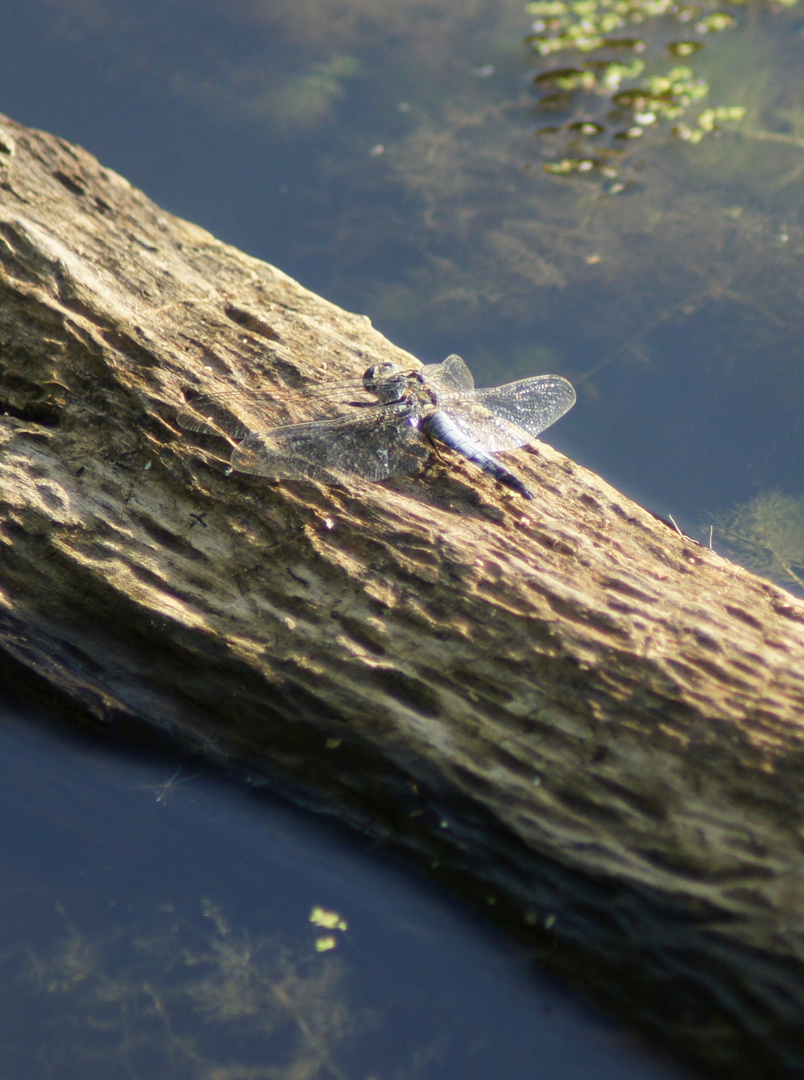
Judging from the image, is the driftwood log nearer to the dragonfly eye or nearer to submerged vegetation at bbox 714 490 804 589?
the dragonfly eye

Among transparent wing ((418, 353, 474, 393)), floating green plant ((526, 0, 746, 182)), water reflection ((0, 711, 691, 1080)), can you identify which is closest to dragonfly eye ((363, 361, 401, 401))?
transparent wing ((418, 353, 474, 393))

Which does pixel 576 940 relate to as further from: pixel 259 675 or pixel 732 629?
pixel 259 675

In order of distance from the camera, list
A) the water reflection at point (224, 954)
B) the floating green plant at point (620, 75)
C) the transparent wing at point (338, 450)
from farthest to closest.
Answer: the floating green plant at point (620, 75) → the transparent wing at point (338, 450) → the water reflection at point (224, 954)

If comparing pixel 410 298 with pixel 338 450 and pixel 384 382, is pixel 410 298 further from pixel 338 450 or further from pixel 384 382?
pixel 338 450

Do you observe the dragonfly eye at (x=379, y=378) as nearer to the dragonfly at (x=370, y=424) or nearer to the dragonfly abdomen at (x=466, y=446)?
the dragonfly at (x=370, y=424)

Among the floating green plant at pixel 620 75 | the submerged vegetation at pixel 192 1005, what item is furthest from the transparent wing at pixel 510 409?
the floating green plant at pixel 620 75

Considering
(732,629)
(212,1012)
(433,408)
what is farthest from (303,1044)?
(433,408)
